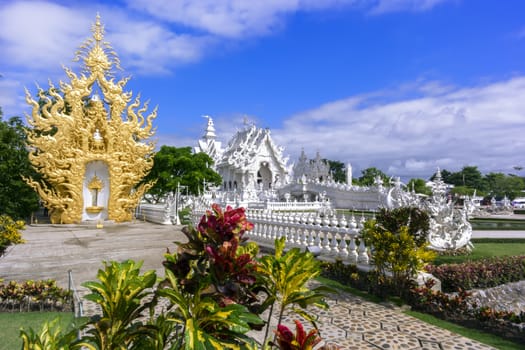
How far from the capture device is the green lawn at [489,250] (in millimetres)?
9164

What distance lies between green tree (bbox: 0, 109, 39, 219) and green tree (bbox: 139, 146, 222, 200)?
36.2ft

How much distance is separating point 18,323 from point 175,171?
2578 centimetres

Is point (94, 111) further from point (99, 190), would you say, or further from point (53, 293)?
point (53, 293)

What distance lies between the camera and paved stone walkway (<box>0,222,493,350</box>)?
432 centimetres

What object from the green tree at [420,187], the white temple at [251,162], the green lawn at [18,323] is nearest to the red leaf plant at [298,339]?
the green lawn at [18,323]

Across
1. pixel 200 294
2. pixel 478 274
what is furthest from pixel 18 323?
pixel 478 274

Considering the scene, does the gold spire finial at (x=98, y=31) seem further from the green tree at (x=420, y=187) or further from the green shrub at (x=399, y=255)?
the green tree at (x=420, y=187)

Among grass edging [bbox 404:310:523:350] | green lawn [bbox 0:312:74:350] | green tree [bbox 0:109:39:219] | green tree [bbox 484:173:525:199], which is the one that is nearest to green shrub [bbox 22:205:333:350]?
green lawn [bbox 0:312:74:350]

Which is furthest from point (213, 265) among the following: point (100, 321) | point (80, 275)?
point (80, 275)

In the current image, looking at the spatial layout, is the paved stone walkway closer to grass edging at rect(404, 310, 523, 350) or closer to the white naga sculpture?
grass edging at rect(404, 310, 523, 350)

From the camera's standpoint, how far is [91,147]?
1814 cm

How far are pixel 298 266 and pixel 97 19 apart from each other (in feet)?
70.0

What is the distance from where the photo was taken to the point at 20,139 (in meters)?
17.6

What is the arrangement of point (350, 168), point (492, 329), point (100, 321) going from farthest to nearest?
1. point (350, 168)
2. point (492, 329)
3. point (100, 321)
